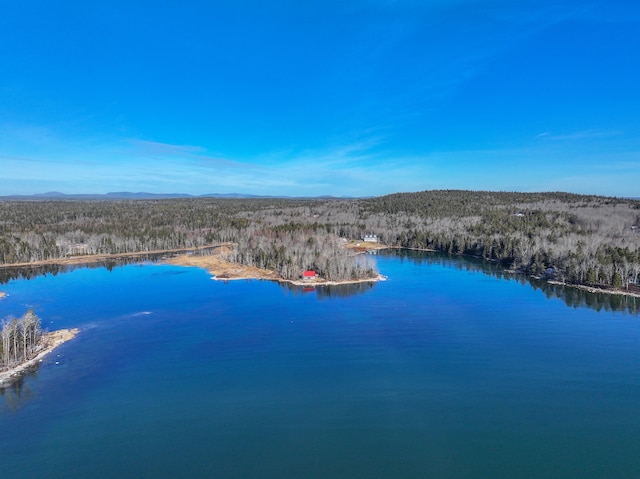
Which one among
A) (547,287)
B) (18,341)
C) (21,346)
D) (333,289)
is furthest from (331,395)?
(547,287)

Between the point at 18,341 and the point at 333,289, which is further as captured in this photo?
the point at 333,289

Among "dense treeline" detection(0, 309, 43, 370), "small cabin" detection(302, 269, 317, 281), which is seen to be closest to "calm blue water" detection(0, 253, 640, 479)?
"dense treeline" detection(0, 309, 43, 370)

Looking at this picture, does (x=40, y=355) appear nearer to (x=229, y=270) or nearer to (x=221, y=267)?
(x=229, y=270)

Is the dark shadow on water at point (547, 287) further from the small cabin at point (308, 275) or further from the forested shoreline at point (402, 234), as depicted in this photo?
the small cabin at point (308, 275)

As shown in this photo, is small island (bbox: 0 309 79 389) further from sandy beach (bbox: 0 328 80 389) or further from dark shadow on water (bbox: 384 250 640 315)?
dark shadow on water (bbox: 384 250 640 315)

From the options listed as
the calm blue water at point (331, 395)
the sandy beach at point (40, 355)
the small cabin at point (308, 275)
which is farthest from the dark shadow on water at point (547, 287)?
the sandy beach at point (40, 355)
